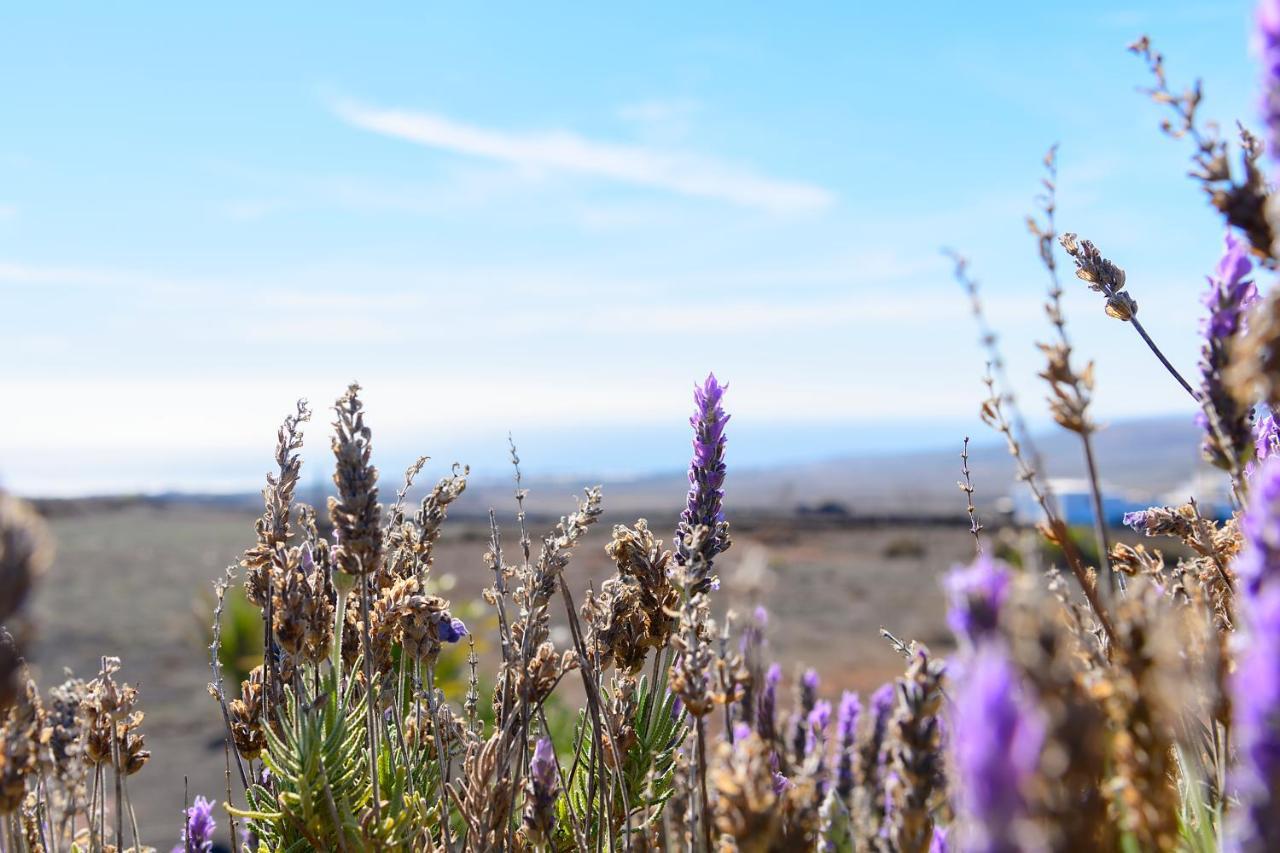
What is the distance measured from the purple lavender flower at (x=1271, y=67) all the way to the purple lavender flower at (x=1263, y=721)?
51 centimetres

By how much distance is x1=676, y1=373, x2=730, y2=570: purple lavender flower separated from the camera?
6.99ft

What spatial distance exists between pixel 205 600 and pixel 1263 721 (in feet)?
60.2

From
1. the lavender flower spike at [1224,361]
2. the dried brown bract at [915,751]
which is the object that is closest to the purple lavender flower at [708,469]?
the dried brown bract at [915,751]

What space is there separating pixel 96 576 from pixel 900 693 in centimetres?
4297

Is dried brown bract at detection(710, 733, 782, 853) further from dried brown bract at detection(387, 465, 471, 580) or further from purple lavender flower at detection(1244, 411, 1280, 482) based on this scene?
purple lavender flower at detection(1244, 411, 1280, 482)

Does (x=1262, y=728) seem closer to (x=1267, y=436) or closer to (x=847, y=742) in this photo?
(x=847, y=742)

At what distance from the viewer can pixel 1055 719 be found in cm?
76

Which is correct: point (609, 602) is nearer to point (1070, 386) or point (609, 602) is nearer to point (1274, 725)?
point (1070, 386)

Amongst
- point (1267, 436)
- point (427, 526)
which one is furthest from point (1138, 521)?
point (427, 526)

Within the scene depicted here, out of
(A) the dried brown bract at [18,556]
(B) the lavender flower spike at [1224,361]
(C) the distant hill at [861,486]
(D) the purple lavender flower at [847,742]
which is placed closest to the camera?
(A) the dried brown bract at [18,556]

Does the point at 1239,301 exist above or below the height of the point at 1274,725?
above

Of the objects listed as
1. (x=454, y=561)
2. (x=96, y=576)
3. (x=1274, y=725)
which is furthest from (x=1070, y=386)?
(x=454, y=561)

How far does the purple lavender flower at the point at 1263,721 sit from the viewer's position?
772mm

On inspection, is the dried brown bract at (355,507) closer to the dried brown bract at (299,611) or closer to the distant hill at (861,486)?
the dried brown bract at (299,611)
